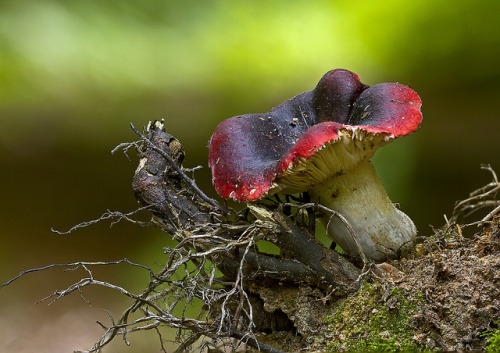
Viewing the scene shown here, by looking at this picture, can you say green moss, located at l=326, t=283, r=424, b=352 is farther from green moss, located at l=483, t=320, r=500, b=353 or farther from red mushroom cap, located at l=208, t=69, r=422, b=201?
red mushroom cap, located at l=208, t=69, r=422, b=201

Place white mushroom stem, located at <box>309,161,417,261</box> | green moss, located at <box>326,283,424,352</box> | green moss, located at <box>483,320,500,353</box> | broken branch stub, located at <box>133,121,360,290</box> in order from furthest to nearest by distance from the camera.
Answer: white mushroom stem, located at <box>309,161,417,261</box>
broken branch stub, located at <box>133,121,360,290</box>
green moss, located at <box>326,283,424,352</box>
green moss, located at <box>483,320,500,353</box>

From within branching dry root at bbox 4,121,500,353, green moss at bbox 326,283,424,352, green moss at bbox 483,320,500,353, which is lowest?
green moss at bbox 483,320,500,353

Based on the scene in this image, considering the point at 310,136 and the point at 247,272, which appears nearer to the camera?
the point at 310,136

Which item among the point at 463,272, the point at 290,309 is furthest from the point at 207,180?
the point at 463,272

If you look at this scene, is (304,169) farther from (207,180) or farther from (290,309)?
(207,180)

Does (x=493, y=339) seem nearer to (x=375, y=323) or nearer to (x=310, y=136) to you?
(x=375, y=323)

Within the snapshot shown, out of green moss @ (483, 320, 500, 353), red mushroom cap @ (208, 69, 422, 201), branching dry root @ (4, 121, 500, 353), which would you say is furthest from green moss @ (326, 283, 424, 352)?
red mushroom cap @ (208, 69, 422, 201)

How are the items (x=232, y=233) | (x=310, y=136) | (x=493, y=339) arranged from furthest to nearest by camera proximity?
(x=232, y=233)
(x=310, y=136)
(x=493, y=339)

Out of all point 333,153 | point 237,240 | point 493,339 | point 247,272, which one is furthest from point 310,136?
point 493,339
